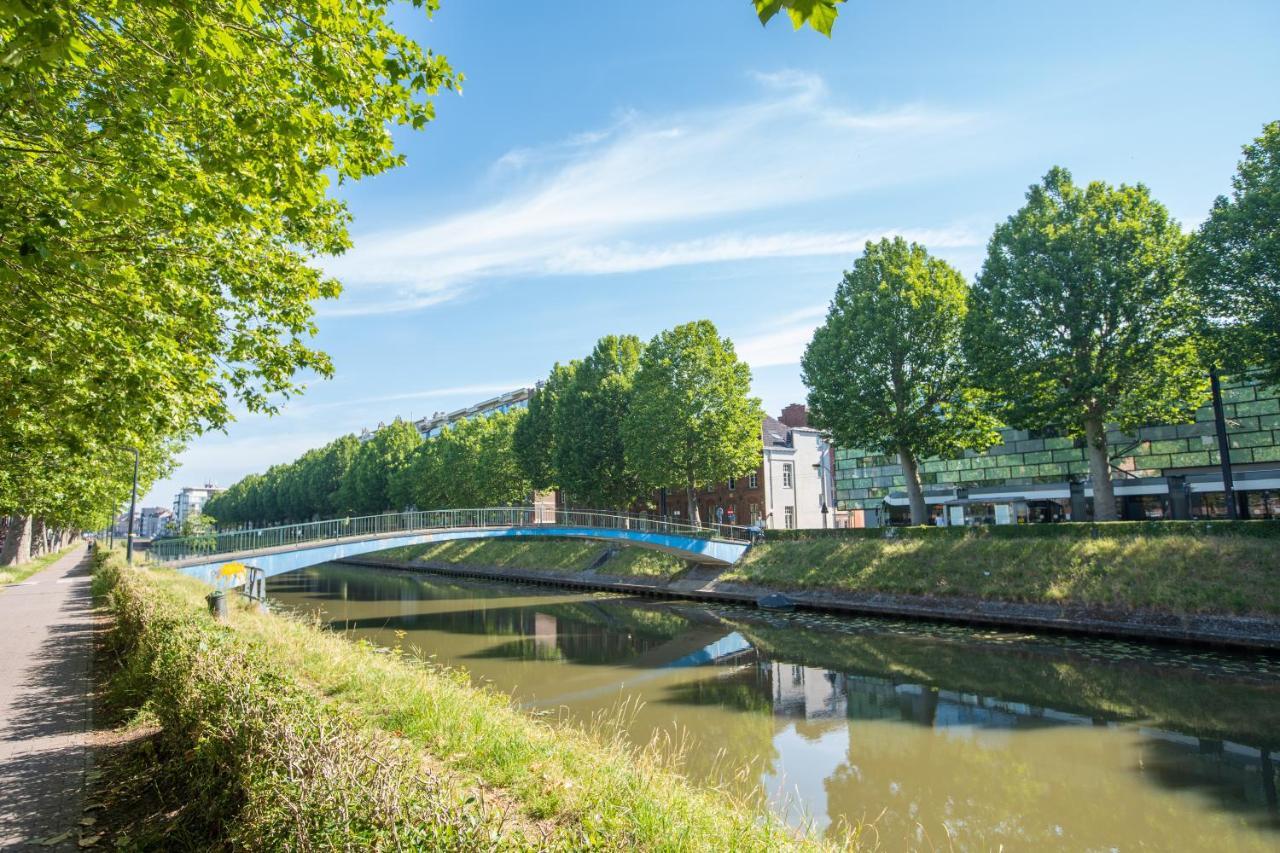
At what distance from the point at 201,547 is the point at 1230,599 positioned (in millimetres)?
36762

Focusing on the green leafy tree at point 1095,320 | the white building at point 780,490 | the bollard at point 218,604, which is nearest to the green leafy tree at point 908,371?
the green leafy tree at point 1095,320

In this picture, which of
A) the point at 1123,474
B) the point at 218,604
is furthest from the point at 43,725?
the point at 1123,474

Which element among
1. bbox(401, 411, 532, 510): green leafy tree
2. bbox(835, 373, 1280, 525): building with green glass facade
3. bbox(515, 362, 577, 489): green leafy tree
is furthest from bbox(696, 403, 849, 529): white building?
bbox(401, 411, 532, 510): green leafy tree

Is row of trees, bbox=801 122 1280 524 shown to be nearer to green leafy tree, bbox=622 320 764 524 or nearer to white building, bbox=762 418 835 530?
green leafy tree, bbox=622 320 764 524

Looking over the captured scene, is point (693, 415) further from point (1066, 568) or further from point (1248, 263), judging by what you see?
point (1248, 263)

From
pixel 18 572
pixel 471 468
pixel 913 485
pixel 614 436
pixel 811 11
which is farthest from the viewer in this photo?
pixel 471 468

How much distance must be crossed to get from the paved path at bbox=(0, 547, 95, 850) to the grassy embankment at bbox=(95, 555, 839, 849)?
0.81 metres

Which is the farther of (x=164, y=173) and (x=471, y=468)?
(x=471, y=468)

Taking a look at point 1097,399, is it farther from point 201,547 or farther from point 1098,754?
point 201,547

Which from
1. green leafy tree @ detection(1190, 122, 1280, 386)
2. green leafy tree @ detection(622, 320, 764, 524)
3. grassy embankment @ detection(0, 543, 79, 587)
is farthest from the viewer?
green leafy tree @ detection(622, 320, 764, 524)

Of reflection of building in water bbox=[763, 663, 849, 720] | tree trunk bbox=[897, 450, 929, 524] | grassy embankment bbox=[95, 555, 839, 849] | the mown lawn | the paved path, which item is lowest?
reflection of building in water bbox=[763, 663, 849, 720]

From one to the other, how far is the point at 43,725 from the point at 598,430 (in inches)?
1528

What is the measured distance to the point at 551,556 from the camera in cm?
5056

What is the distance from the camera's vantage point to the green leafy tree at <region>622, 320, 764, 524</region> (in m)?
41.6
